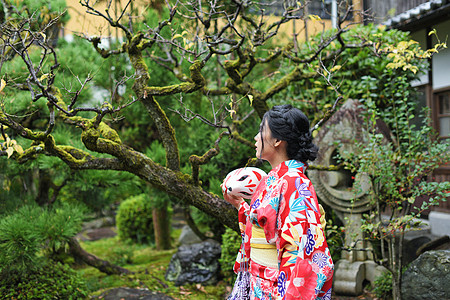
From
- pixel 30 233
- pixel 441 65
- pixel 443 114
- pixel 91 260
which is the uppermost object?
pixel 441 65

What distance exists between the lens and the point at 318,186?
542cm

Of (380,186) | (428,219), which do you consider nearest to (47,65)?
(380,186)

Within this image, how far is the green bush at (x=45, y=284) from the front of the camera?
4.65m

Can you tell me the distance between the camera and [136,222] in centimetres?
905

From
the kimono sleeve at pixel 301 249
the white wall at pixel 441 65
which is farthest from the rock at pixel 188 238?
the kimono sleeve at pixel 301 249

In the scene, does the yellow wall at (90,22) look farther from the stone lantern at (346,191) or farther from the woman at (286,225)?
the woman at (286,225)

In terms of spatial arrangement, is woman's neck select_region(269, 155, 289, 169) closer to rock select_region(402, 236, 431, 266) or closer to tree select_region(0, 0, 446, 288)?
tree select_region(0, 0, 446, 288)

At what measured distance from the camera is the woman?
6.99 ft

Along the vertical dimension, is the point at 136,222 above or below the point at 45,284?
above

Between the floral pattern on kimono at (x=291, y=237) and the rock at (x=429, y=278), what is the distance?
255 centimetres

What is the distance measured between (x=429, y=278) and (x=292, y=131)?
2941 millimetres

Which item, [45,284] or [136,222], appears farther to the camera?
[136,222]

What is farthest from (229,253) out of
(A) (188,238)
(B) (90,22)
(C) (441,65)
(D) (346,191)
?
(C) (441,65)

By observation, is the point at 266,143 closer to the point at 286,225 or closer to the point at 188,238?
the point at 286,225
